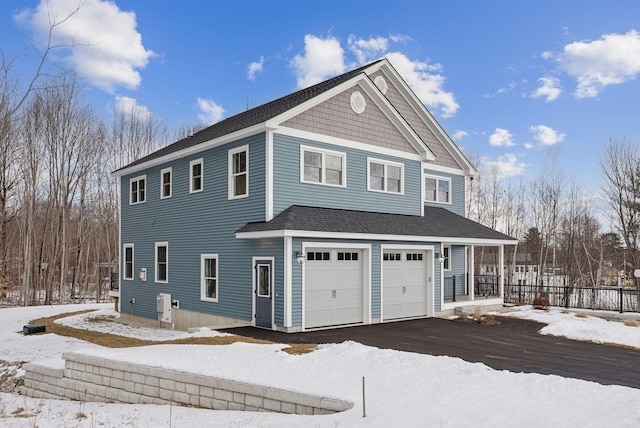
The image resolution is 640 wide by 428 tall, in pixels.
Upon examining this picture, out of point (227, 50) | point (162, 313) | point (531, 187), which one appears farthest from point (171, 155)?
point (531, 187)

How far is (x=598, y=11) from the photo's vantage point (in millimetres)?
17328

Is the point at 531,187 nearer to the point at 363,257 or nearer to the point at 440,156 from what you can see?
the point at 440,156

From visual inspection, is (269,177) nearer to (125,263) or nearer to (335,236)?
(335,236)

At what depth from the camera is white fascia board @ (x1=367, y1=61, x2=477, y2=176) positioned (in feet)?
70.2

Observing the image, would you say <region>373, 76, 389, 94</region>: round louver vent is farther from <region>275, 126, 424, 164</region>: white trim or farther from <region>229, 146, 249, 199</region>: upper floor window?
<region>229, 146, 249, 199</region>: upper floor window

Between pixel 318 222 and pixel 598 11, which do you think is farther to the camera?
pixel 598 11

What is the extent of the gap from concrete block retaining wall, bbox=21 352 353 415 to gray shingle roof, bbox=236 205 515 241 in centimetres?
529

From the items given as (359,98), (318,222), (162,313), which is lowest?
(162,313)

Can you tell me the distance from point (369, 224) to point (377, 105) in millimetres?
4715

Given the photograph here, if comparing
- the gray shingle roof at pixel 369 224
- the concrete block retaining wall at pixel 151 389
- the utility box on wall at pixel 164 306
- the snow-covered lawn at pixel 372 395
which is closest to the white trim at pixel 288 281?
the gray shingle roof at pixel 369 224

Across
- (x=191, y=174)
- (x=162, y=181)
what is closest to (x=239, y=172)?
(x=191, y=174)

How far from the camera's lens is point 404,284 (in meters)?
17.6

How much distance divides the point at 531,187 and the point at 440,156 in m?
16.6

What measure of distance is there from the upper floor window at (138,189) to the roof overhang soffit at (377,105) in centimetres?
928
